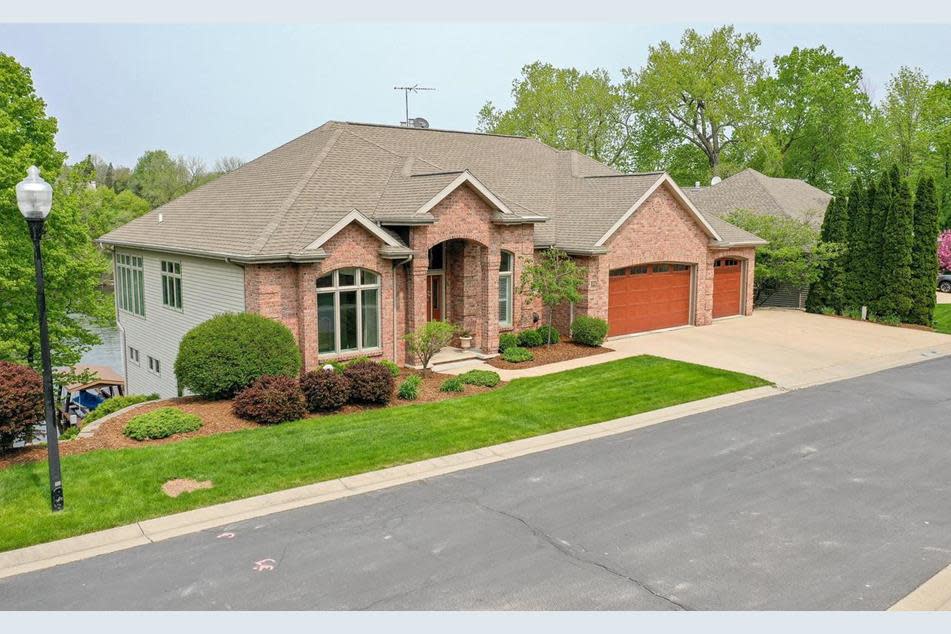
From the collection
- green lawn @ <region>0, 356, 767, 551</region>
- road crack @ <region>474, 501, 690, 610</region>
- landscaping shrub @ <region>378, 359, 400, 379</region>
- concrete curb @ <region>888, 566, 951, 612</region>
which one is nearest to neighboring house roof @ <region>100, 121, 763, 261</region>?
landscaping shrub @ <region>378, 359, 400, 379</region>

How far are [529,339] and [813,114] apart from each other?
42676 mm

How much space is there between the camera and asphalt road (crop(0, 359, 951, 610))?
8.73 m

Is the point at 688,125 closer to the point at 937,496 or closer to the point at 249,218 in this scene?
the point at 249,218

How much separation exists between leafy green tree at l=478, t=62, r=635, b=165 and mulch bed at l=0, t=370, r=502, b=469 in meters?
44.7

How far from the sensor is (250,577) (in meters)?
9.16

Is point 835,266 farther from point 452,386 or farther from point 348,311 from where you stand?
point 348,311

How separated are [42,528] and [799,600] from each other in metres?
9.63

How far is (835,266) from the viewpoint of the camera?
3234cm

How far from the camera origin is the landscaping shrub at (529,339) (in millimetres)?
23859

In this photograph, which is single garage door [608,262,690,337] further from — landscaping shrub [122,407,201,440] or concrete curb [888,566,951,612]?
concrete curb [888,566,951,612]

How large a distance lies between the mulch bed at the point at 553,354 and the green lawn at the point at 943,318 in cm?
1544

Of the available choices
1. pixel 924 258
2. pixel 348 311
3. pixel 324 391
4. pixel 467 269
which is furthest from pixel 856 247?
pixel 324 391

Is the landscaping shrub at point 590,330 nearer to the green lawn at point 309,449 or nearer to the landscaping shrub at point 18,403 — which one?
the green lawn at point 309,449

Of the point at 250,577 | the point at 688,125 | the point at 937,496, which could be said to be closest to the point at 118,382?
the point at 250,577
